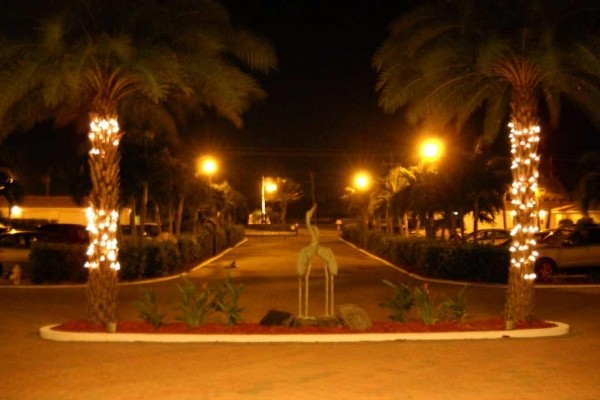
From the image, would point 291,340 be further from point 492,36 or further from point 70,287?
point 70,287

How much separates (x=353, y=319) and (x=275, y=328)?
129cm

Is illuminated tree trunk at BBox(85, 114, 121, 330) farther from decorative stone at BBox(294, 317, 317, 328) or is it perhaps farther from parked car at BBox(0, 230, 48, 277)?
parked car at BBox(0, 230, 48, 277)

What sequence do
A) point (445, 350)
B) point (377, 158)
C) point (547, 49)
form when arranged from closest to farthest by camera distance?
point (445, 350), point (547, 49), point (377, 158)

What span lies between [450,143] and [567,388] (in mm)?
25685

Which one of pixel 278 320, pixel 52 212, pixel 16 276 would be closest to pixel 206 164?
pixel 16 276

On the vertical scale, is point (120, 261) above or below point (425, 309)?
above

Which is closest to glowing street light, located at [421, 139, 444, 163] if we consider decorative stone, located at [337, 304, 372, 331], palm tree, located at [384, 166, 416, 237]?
palm tree, located at [384, 166, 416, 237]

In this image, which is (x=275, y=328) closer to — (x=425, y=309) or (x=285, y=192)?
(x=425, y=309)

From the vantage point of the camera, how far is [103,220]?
621 inches

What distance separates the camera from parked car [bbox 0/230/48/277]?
30.4m

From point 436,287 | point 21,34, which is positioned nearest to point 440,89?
point 21,34

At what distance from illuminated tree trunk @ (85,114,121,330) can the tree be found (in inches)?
3572

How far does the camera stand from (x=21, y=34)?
52.6 ft

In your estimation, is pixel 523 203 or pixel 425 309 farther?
pixel 523 203
